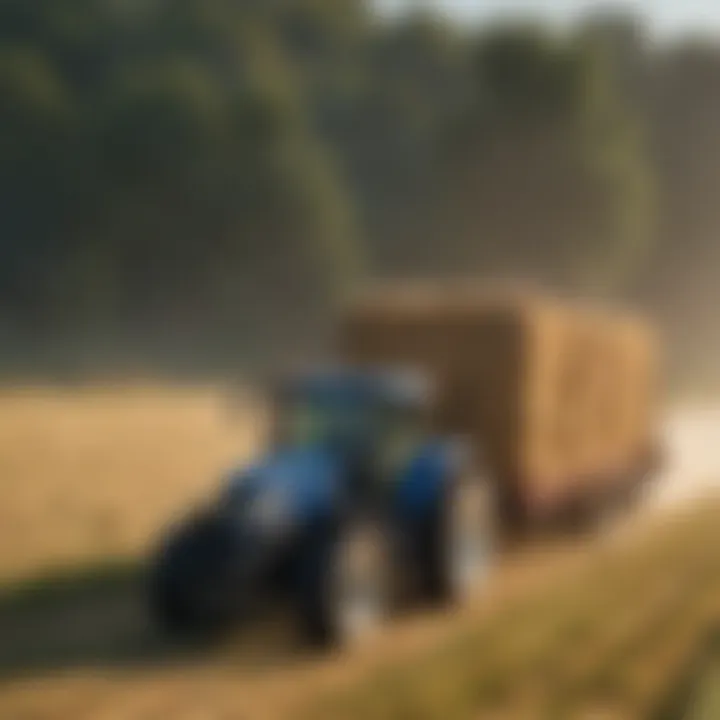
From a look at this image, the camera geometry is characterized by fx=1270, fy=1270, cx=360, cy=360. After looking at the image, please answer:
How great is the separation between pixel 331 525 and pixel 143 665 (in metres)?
1.14

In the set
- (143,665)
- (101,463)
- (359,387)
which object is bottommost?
(143,665)

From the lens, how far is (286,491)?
661cm

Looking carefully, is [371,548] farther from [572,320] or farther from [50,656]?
[572,320]

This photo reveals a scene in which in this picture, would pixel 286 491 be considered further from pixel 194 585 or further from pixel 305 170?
pixel 305 170

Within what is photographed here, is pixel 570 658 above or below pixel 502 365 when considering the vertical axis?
below

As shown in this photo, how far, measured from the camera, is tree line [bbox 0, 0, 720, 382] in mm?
13039

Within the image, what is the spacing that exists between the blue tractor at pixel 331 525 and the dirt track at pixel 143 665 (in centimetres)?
21

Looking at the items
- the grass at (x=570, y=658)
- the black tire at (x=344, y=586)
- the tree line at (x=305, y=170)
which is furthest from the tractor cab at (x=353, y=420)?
the tree line at (x=305, y=170)

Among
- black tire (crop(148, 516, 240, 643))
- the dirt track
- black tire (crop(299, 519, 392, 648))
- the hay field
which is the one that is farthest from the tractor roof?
the dirt track

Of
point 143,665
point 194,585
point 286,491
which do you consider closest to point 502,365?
point 286,491

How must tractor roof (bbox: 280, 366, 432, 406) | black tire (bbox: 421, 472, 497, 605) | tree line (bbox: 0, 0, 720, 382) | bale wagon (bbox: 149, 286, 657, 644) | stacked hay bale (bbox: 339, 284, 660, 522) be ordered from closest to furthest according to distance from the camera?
1. bale wagon (bbox: 149, 286, 657, 644)
2. tractor roof (bbox: 280, 366, 432, 406)
3. black tire (bbox: 421, 472, 497, 605)
4. stacked hay bale (bbox: 339, 284, 660, 522)
5. tree line (bbox: 0, 0, 720, 382)

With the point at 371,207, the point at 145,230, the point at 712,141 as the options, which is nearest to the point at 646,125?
the point at 712,141

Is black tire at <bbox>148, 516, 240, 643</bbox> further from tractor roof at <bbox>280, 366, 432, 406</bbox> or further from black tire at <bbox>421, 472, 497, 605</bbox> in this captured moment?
black tire at <bbox>421, 472, 497, 605</bbox>

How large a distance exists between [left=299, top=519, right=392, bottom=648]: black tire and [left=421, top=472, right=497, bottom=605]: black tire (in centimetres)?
62
